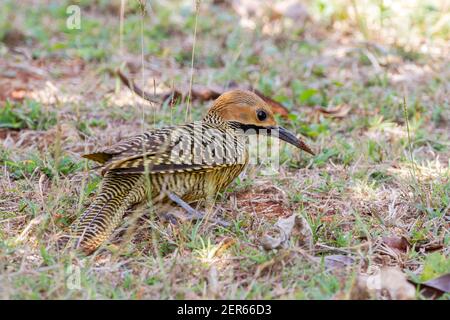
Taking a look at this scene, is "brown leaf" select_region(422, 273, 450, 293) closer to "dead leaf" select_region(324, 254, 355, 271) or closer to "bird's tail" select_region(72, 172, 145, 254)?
"dead leaf" select_region(324, 254, 355, 271)

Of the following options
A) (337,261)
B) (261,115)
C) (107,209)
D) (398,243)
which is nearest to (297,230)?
(337,261)

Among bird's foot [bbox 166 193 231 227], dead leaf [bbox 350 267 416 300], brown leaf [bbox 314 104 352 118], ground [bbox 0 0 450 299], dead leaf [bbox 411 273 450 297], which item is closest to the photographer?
dead leaf [bbox 350 267 416 300]

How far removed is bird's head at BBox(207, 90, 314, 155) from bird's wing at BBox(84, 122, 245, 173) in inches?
12.7

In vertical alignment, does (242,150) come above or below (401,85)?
below

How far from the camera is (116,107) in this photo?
6000mm

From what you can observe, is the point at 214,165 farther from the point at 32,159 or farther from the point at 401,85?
the point at 401,85

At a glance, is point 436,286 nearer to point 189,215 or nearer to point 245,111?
point 189,215

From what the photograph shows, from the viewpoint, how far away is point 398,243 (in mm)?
3834

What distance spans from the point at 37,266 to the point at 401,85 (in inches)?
167

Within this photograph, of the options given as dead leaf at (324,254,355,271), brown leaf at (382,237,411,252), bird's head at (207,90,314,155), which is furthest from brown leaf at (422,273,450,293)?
bird's head at (207,90,314,155)

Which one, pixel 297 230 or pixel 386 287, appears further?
pixel 297 230

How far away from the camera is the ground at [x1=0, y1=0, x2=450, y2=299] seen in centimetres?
343

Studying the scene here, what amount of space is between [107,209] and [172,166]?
428mm
